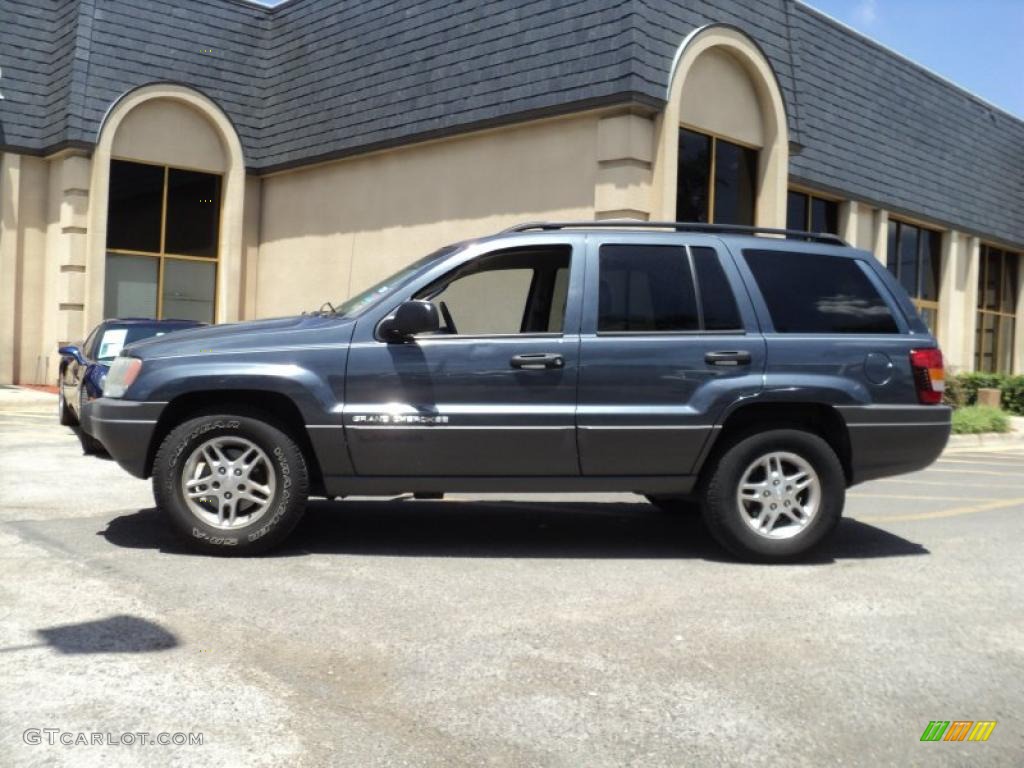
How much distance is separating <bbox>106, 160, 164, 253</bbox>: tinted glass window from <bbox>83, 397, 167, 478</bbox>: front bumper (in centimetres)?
1427

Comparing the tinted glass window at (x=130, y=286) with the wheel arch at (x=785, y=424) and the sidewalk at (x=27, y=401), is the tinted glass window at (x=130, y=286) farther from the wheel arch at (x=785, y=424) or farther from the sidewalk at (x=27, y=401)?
the wheel arch at (x=785, y=424)

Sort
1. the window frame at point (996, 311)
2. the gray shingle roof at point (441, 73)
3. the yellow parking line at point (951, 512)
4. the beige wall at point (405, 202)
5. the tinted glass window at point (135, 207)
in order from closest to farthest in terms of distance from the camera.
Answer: the yellow parking line at point (951, 512), the gray shingle roof at point (441, 73), the beige wall at point (405, 202), the tinted glass window at point (135, 207), the window frame at point (996, 311)

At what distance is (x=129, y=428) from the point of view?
6105mm

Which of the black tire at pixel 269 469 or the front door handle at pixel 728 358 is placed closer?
the black tire at pixel 269 469

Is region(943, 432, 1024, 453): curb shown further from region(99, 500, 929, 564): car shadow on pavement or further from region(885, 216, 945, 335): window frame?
region(99, 500, 929, 564): car shadow on pavement

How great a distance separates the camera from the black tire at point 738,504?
6.28 metres

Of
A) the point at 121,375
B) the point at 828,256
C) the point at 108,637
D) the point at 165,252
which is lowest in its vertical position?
the point at 108,637

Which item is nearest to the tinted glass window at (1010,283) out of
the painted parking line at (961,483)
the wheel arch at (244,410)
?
the painted parking line at (961,483)

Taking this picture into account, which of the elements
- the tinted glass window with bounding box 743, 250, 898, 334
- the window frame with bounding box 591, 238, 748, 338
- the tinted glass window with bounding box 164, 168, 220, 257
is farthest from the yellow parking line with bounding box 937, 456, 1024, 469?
the tinted glass window with bounding box 164, 168, 220, 257

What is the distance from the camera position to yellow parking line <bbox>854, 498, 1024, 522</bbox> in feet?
26.7

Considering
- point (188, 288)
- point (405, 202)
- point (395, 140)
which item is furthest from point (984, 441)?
point (188, 288)

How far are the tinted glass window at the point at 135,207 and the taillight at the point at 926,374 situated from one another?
16.3m

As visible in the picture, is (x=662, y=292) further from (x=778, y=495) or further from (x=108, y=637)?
(x=108, y=637)

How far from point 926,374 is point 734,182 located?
32.4ft
